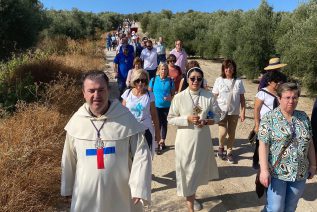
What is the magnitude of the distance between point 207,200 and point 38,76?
6.94 meters

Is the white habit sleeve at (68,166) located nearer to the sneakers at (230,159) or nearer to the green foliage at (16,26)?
the sneakers at (230,159)

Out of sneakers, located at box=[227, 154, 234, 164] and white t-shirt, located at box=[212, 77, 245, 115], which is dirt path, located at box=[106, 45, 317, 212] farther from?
white t-shirt, located at box=[212, 77, 245, 115]

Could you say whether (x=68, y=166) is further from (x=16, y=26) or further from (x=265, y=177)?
(x=16, y=26)

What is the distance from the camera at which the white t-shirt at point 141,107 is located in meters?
5.37

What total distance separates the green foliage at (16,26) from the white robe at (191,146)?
717 centimetres

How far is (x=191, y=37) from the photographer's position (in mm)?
33031

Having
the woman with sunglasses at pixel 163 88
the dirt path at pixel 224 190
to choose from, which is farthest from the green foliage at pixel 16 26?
the dirt path at pixel 224 190

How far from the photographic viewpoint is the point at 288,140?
141 inches

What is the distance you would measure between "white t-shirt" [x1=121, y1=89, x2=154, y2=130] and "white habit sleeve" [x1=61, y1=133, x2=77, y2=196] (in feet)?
7.69

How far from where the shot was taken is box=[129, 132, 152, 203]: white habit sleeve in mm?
2916

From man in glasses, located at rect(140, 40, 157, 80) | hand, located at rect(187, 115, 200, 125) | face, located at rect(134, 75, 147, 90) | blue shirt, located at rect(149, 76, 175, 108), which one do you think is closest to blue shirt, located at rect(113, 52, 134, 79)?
man in glasses, located at rect(140, 40, 157, 80)

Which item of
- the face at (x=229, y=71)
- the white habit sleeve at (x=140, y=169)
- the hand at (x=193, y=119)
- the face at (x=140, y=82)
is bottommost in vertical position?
the white habit sleeve at (x=140, y=169)

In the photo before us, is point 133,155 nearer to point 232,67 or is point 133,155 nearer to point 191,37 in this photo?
point 232,67

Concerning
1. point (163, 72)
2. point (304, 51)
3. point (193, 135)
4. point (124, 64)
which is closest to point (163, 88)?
point (163, 72)
